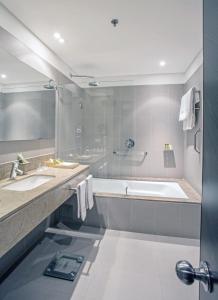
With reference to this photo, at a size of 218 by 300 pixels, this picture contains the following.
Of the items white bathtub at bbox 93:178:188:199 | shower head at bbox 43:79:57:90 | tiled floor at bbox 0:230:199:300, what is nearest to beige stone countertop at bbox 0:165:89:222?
tiled floor at bbox 0:230:199:300

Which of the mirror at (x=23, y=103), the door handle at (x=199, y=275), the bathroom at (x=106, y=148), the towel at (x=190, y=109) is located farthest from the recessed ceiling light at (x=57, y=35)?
the door handle at (x=199, y=275)

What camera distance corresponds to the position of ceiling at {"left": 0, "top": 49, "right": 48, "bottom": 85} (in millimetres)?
1828

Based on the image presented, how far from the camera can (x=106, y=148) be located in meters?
3.85

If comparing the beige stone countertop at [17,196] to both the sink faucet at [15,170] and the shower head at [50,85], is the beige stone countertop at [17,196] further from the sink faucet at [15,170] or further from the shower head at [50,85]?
the shower head at [50,85]

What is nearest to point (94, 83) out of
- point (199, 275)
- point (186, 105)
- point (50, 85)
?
point (50, 85)

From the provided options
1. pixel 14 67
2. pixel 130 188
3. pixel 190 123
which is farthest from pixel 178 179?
pixel 14 67

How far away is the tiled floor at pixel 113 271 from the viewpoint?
1593mm

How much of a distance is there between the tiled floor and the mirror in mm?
1346

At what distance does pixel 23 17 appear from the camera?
1.90 m

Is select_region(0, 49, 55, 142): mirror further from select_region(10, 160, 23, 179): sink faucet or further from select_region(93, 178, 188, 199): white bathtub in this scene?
select_region(93, 178, 188, 199): white bathtub

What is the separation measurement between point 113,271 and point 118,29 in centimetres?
258

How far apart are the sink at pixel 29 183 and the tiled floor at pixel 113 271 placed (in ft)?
2.58

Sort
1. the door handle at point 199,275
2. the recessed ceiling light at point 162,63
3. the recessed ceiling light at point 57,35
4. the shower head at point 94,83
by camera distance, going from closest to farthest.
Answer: the door handle at point 199,275
the recessed ceiling light at point 57,35
the recessed ceiling light at point 162,63
the shower head at point 94,83

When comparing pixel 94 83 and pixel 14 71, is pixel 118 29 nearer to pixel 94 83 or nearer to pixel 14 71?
pixel 14 71
